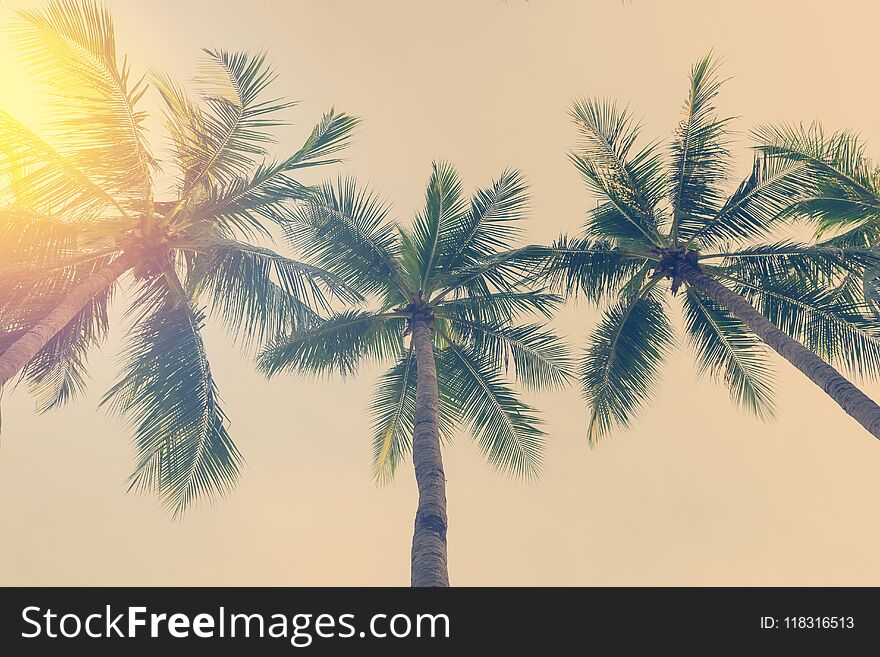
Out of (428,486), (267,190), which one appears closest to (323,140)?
(267,190)

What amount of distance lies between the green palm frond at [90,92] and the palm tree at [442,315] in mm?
3635

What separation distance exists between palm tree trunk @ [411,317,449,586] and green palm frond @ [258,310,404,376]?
1288 millimetres

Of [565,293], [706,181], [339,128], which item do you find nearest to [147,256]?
[339,128]

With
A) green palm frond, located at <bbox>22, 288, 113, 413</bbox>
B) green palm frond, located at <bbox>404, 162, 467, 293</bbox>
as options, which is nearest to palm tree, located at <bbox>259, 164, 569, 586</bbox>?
green palm frond, located at <bbox>404, 162, 467, 293</bbox>

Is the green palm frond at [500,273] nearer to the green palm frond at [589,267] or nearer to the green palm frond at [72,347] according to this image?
the green palm frond at [589,267]

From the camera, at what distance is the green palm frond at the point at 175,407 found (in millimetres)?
10969

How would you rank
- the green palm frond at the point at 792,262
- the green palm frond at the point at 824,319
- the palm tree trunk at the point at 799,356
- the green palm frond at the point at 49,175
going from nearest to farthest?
the palm tree trunk at the point at 799,356, the green palm frond at the point at 49,175, the green palm frond at the point at 792,262, the green palm frond at the point at 824,319

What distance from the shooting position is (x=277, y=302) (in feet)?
41.1

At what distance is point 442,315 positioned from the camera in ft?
45.5

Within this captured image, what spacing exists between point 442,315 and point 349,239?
2.38m

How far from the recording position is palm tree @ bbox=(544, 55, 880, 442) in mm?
12203

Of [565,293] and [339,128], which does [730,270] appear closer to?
[565,293]

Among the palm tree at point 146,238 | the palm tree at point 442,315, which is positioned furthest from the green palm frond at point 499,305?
the palm tree at point 146,238

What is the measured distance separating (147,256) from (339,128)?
3995mm
